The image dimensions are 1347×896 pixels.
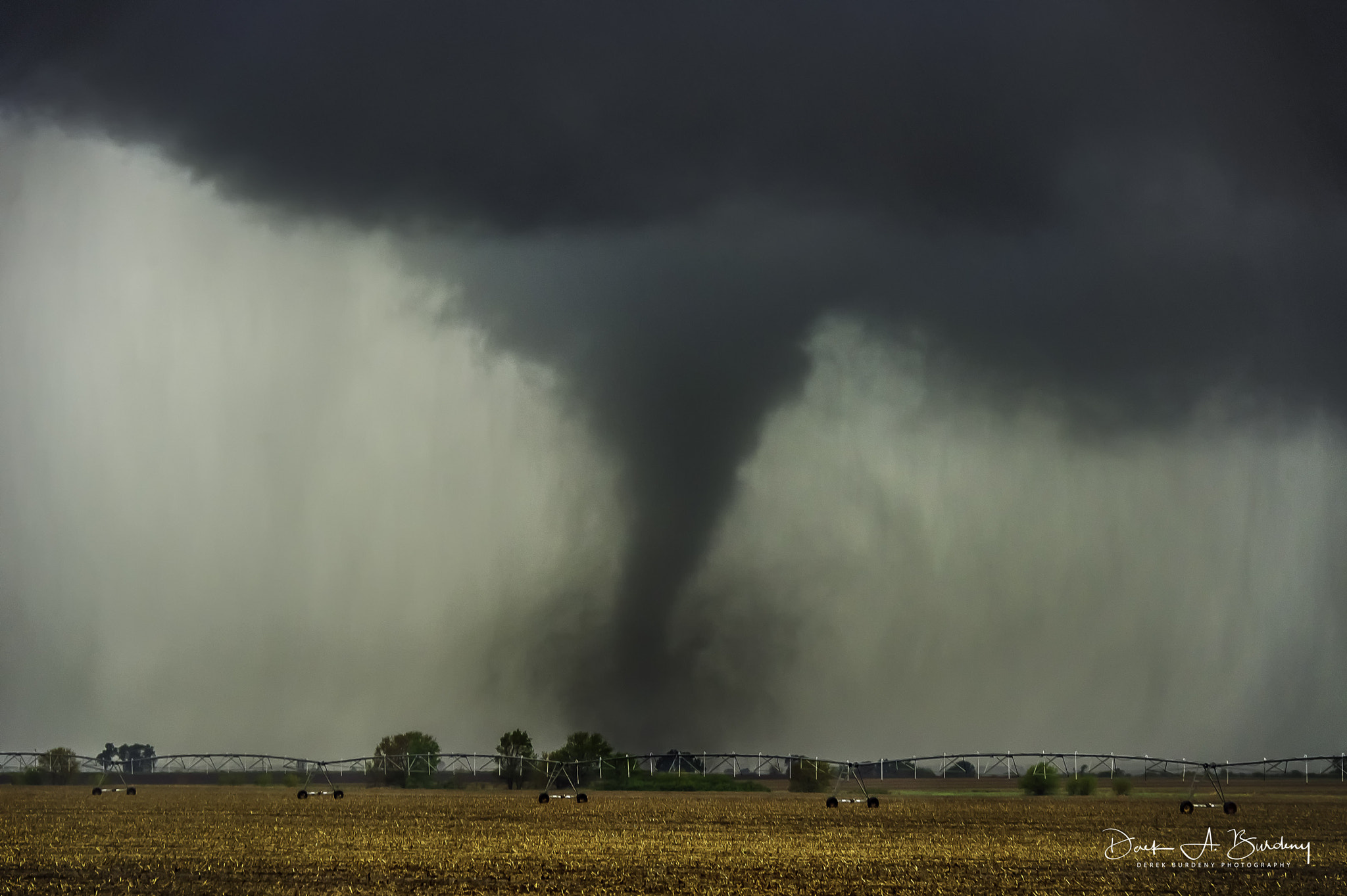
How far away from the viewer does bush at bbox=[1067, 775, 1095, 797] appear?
15900 cm

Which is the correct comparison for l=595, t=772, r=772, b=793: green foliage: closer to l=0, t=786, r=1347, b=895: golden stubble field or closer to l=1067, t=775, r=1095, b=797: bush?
l=1067, t=775, r=1095, b=797: bush

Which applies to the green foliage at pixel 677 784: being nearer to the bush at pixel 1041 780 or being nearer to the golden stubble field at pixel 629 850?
the bush at pixel 1041 780

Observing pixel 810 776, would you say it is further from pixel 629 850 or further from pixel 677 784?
pixel 629 850

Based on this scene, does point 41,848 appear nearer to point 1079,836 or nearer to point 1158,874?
point 1158,874

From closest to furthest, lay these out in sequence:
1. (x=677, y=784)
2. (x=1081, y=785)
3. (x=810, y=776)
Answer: (x=1081, y=785)
(x=810, y=776)
(x=677, y=784)

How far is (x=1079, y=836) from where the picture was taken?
217 feet

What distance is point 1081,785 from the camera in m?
161

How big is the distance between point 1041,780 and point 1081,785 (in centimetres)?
601

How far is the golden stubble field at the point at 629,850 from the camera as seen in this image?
40156mm

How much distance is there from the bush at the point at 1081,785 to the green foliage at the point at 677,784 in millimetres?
43624

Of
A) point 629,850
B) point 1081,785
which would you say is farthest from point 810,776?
point 629,850

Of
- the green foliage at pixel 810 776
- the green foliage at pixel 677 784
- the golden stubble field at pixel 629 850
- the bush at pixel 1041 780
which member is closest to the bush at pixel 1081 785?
the bush at pixel 1041 780

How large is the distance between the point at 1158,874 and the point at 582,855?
76.9ft

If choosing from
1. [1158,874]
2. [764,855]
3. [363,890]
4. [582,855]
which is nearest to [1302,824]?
[1158,874]
